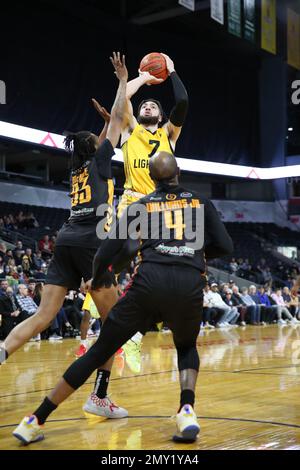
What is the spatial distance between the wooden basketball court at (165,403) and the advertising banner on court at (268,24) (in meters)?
11.6

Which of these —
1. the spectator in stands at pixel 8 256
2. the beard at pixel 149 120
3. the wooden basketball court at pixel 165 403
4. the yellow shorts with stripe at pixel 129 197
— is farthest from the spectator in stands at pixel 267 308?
the beard at pixel 149 120

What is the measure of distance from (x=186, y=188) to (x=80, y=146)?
45.5 inches

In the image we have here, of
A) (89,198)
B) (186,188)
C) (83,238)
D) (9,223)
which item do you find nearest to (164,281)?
(186,188)

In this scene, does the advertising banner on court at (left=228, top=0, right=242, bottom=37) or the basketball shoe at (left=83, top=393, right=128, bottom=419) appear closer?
the basketball shoe at (left=83, top=393, right=128, bottom=419)

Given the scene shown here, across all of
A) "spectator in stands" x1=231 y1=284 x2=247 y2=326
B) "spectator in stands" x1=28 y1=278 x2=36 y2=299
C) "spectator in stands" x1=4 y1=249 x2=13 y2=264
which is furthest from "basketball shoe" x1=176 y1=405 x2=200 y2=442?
"spectator in stands" x1=231 y1=284 x2=247 y2=326

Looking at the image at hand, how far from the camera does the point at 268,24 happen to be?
17359 millimetres

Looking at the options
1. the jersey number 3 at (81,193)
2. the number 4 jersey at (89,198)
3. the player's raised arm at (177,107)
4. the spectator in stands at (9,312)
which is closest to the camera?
the number 4 jersey at (89,198)

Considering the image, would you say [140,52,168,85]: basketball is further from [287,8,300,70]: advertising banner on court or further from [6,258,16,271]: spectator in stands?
[287,8,300,70]: advertising banner on court

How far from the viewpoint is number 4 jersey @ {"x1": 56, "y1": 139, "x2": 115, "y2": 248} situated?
4.11 meters

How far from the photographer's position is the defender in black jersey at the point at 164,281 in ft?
10.5

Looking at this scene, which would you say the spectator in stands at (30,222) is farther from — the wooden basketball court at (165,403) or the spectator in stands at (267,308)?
the wooden basketball court at (165,403)

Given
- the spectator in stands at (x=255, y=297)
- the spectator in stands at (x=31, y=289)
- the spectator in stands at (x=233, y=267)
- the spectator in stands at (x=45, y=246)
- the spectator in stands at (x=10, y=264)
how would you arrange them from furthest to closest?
the spectator in stands at (x=233, y=267)
the spectator in stands at (x=255, y=297)
the spectator in stands at (x=45, y=246)
the spectator in stands at (x=10, y=264)
the spectator in stands at (x=31, y=289)
